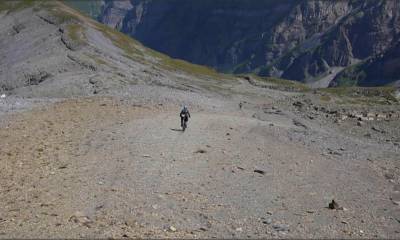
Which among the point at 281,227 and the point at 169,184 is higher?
the point at 281,227

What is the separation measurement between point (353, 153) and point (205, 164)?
15.0 metres

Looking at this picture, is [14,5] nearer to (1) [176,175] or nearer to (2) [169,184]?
(1) [176,175]

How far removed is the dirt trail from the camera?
2036cm

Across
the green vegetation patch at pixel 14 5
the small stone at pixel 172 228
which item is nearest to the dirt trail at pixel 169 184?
the small stone at pixel 172 228

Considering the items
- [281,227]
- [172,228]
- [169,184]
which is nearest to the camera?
[172,228]

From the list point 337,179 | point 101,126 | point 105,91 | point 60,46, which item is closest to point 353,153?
point 337,179

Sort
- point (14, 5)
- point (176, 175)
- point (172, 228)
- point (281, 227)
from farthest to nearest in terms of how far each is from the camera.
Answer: point (14, 5) < point (176, 175) < point (281, 227) < point (172, 228)

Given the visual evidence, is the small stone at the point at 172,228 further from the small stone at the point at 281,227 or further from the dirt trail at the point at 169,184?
the small stone at the point at 281,227

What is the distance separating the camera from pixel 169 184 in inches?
999

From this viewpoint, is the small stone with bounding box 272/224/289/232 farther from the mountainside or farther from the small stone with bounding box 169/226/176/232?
the small stone with bounding box 169/226/176/232

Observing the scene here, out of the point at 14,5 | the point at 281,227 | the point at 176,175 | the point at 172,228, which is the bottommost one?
the point at 14,5

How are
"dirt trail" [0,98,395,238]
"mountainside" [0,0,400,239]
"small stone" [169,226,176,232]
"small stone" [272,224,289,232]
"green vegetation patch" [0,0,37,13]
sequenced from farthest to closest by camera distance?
"green vegetation patch" [0,0,37,13] < "small stone" [272,224,289,232] < "mountainside" [0,0,400,239] < "dirt trail" [0,98,395,238] < "small stone" [169,226,176,232]

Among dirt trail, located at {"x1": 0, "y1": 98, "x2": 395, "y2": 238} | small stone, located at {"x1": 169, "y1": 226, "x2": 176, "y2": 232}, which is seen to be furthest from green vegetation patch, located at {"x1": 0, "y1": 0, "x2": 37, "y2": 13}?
small stone, located at {"x1": 169, "y1": 226, "x2": 176, "y2": 232}

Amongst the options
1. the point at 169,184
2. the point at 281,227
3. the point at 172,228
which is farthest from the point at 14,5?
the point at 281,227
